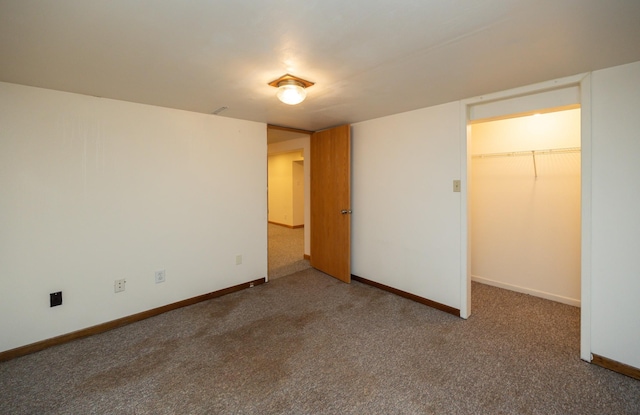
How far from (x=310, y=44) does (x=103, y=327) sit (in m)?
2.96

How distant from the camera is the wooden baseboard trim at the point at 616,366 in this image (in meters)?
1.88

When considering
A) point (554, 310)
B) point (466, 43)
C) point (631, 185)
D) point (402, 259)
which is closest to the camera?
point (466, 43)

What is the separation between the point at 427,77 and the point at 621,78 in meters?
1.26

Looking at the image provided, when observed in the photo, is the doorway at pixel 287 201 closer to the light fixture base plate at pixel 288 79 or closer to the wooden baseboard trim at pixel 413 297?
the wooden baseboard trim at pixel 413 297

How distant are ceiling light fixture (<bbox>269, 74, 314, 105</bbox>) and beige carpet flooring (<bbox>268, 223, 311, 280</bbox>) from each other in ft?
8.64

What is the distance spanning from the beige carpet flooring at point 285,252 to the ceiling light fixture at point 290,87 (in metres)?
2.63

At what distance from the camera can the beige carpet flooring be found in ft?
14.3

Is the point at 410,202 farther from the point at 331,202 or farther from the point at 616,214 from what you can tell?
the point at 616,214

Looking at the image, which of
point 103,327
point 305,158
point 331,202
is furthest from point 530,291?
point 103,327

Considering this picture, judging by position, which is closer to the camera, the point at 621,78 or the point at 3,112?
the point at 621,78

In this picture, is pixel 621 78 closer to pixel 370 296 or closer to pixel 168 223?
pixel 370 296

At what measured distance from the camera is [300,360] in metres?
2.10

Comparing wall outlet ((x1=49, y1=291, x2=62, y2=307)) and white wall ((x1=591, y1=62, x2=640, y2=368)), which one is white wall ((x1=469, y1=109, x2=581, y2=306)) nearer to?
white wall ((x1=591, y1=62, x2=640, y2=368))

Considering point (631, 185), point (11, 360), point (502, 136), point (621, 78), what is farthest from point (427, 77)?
point (11, 360)
